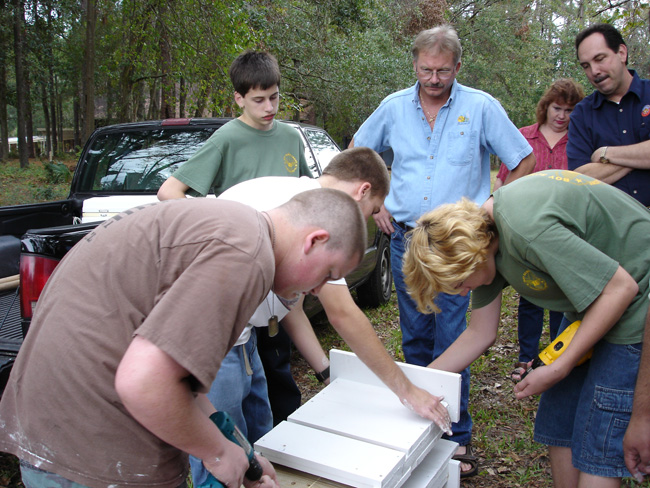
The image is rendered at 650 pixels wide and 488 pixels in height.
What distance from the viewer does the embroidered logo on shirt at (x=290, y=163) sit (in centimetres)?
326

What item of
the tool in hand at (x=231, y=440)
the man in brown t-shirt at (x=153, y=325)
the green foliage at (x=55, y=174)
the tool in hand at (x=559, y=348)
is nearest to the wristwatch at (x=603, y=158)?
the tool in hand at (x=559, y=348)

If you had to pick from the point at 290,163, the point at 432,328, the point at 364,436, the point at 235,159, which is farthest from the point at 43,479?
the point at 432,328

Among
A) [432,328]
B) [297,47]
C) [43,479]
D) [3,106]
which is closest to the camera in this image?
[43,479]

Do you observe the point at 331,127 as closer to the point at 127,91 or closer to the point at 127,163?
the point at 127,91

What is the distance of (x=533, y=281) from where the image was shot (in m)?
2.10

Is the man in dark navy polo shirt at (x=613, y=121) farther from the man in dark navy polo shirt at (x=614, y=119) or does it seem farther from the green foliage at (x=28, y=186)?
the green foliage at (x=28, y=186)

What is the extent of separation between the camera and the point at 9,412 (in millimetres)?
1456

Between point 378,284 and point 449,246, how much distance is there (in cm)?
375

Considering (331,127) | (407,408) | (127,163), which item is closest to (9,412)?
(407,408)

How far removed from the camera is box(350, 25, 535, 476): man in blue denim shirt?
3.19 metres

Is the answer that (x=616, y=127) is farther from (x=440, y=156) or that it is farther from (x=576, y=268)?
(x=576, y=268)

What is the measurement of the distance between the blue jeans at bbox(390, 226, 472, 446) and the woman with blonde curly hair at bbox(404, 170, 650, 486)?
0.87 metres

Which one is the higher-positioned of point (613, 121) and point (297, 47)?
point (297, 47)

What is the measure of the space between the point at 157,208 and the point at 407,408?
134 cm
